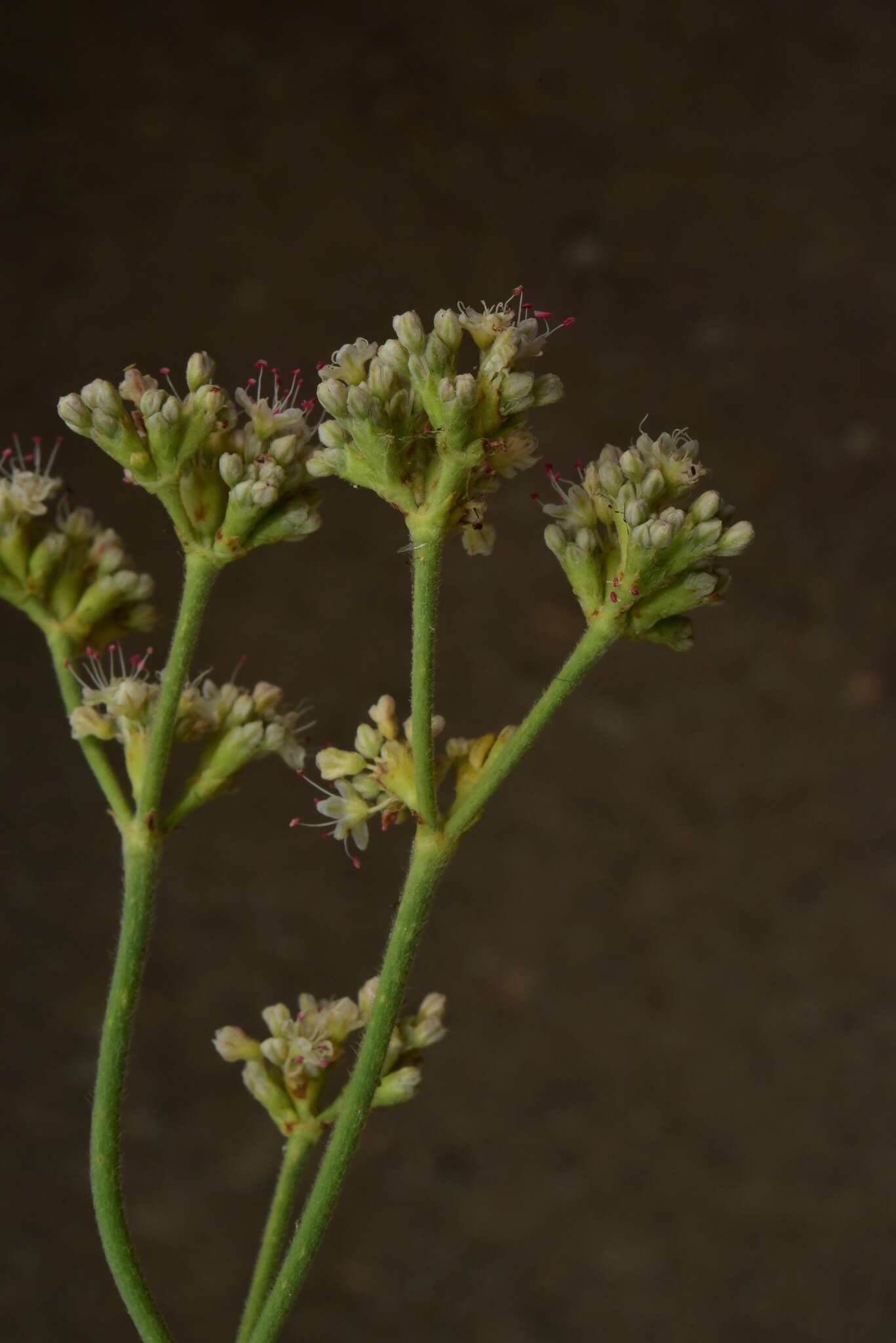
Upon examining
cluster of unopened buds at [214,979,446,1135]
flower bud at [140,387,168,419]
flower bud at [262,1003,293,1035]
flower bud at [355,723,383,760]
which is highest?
flower bud at [140,387,168,419]

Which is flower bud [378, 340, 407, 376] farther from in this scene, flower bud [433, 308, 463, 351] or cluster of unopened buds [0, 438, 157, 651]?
cluster of unopened buds [0, 438, 157, 651]

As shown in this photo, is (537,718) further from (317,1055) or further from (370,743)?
(317,1055)

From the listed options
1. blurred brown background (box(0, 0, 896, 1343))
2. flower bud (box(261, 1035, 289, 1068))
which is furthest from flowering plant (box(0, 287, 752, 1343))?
blurred brown background (box(0, 0, 896, 1343))

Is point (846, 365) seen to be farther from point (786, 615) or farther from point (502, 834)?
point (502, 834)

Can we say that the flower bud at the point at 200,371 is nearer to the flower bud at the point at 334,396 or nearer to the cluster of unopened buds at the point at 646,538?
the flower bud at the point at 334,396

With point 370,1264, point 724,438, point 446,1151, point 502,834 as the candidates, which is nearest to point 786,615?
point 724,438

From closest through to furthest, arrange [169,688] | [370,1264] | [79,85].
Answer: [169,688] < [79,85] < [370,1264]
